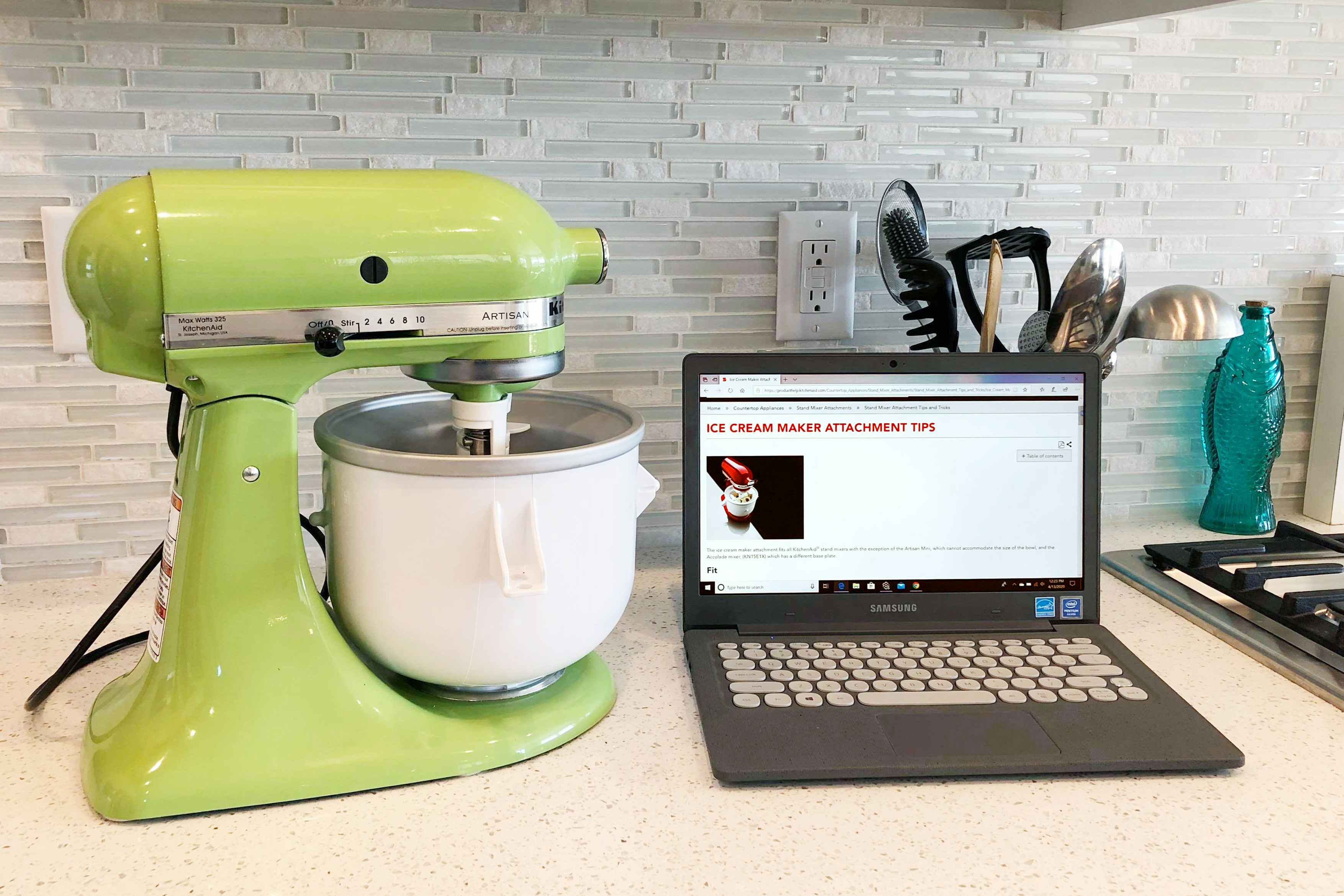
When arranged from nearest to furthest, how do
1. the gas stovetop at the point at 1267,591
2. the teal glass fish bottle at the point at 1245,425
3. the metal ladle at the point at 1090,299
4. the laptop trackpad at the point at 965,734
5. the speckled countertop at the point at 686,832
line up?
1. the speckled countertop at the point at 686,832
2. the laptop trackpad at the point at 965,734
3. the gas stovetop at the point at 1267,591
4. the metal ladle at the point at 1090,299
5. the teal glass fish bottle at the point at 1245,425

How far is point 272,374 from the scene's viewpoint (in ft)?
2.44

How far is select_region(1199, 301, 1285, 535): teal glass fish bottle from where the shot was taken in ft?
A: 4.18

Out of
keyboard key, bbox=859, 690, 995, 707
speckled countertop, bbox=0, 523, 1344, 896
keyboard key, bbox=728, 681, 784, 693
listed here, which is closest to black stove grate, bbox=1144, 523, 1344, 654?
speckled countertop, bbox=0, 523, 1344, 896

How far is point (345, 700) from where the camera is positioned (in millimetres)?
773

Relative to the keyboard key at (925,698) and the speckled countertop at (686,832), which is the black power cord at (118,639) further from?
the keyboard key at (925,698)

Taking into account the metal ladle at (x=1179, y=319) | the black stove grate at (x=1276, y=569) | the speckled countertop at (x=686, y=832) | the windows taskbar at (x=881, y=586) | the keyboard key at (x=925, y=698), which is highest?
the metal ladle at (x=1179, y=319)

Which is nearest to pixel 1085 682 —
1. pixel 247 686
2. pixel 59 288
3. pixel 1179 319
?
pixel 1179 319

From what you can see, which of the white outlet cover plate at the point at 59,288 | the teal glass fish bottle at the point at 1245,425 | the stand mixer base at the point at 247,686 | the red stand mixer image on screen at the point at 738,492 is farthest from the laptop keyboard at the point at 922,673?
the white outlet cover plate at the point at 59,288

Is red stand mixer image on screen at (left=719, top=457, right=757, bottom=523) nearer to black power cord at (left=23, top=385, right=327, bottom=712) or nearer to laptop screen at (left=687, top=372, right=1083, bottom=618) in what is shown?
laptop screen at (left=687, top=372, right=1083, bottom=618)

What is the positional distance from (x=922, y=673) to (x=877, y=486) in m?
0.18

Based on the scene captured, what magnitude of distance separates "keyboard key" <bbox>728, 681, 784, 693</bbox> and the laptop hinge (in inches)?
3.8

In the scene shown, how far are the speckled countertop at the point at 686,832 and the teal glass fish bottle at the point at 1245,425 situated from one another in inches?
19.2

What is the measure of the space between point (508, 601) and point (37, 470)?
0.66m

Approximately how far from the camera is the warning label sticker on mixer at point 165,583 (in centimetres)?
77
